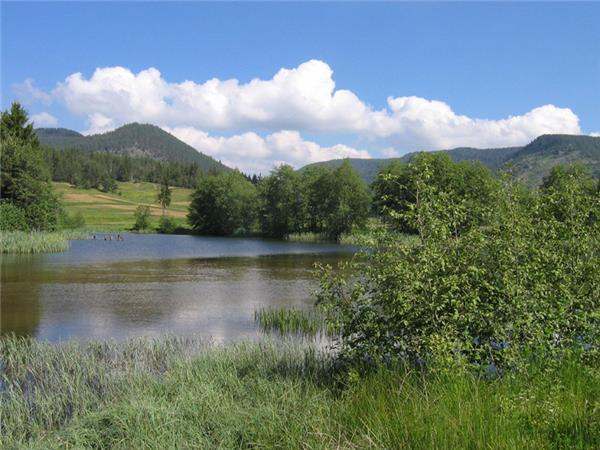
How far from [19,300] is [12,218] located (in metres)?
34.7

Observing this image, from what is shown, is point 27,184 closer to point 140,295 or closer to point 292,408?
point 140,295

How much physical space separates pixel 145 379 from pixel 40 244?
44.7 meters

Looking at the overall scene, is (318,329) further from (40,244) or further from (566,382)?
(40,244)

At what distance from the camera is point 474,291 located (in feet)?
25.4

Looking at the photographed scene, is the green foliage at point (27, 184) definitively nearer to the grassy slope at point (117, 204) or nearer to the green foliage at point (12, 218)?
the green foliage at point (12, 218)

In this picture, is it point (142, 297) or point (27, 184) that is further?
point (27, 184)

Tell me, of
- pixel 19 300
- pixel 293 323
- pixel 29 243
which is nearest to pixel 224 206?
pixel 29 243

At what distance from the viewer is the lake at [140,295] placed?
60.3 feet

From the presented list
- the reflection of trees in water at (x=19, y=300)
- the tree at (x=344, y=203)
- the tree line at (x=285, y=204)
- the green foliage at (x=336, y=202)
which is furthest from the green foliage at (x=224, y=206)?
the reflection of trees in water at (x=19, y=300)

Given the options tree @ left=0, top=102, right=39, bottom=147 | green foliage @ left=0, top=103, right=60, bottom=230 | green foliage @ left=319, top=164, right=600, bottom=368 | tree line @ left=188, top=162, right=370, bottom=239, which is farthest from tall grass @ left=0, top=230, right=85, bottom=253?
tree line @ left=188, top=162, right=370, bottom=239

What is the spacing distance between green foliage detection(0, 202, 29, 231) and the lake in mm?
9965

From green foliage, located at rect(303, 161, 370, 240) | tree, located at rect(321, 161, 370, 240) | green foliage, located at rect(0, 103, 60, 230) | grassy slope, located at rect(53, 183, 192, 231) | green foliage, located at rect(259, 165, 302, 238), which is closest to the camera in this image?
green foliage, located at rect(0, 103, 60, 230)

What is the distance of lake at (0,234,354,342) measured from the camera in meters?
18.4

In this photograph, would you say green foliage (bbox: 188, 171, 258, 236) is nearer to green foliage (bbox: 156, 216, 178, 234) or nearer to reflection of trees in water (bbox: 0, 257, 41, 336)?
green foliage (bbox: 156, 216, 178, 234)
